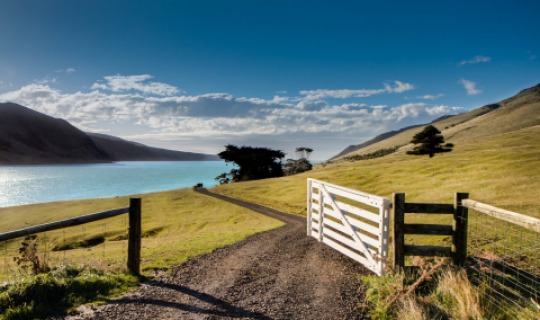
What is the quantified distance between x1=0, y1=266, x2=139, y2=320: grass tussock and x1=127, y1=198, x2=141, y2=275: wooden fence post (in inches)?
24.2

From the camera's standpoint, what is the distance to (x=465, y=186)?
29094 mm

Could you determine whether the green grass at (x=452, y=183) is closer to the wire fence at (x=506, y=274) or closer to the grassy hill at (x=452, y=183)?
the grassy hill at (x=452, y=183)

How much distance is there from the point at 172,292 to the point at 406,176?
1434 inches

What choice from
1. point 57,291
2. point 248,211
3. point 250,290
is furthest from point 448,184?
point 57,291

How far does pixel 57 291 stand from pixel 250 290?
4.43 metres

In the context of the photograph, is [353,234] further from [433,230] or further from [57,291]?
[57,291]

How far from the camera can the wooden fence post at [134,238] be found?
30.3ft

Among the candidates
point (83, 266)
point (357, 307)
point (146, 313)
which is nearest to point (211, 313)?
point (146, 313)

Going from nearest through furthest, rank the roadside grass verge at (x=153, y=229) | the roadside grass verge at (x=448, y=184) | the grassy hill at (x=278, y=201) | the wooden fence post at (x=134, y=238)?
the wooden fence post at (x=134, y=238), the roadside grass verge at (x=153, y=229), the grassy hill at (x=278, y=201), the roadside grass verge at (x=448, y=184)

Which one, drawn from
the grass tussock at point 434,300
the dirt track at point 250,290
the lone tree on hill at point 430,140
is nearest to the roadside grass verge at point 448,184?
the dirt track at point 250,290

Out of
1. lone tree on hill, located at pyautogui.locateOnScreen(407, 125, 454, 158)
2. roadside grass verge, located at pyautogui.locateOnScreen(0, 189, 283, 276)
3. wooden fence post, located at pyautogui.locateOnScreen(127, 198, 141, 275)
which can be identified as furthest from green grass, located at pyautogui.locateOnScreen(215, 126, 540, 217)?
wooden fence post, located at pyautogui.locateOnScreen(127, 198, 141, 275)

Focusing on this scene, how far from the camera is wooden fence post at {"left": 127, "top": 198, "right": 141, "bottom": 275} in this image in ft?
30.3

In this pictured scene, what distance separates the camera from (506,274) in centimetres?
930

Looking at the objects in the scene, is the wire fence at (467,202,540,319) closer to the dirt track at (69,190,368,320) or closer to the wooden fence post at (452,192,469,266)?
the wooden fence post at (452,192,469,266)
